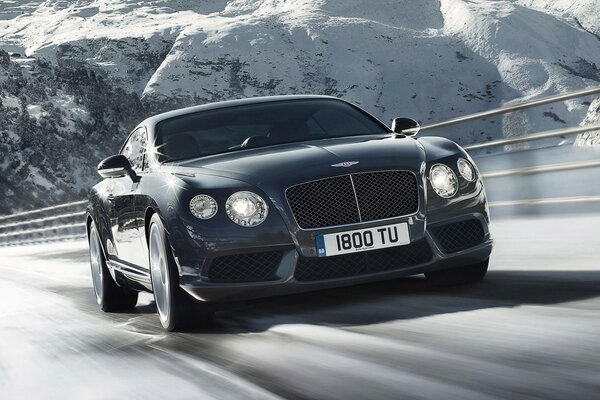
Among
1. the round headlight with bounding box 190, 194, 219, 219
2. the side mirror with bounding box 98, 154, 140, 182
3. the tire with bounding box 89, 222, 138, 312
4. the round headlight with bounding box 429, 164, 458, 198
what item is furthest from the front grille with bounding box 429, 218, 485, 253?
the tire with bounding box 89, 222, 138, 312

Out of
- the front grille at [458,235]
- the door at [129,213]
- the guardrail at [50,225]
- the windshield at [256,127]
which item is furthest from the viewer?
the guardrail at [50,225]

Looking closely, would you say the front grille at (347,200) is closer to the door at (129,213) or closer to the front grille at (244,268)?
the front grille at (244,268)

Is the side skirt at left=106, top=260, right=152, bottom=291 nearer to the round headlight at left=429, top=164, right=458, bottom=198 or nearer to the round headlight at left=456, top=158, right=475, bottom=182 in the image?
the round headlight at left=429, top=164, right=458, bottom=198

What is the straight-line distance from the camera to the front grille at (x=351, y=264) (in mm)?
5523

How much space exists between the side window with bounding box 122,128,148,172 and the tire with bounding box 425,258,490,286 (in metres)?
2.01

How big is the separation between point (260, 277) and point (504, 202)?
5148 millimetres

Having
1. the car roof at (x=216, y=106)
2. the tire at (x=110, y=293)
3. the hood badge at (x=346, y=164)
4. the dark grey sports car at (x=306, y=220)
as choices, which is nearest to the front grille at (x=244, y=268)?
the dark grey sports car at (x=306, y=220)

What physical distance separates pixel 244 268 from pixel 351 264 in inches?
21.3

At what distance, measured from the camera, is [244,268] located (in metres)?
5.57

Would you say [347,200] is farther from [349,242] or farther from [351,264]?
[351,264]

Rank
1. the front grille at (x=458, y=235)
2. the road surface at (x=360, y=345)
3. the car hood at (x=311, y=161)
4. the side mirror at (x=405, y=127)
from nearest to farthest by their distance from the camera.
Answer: the road surface at (x=360, y=345) → the car hood at (x=311, y=161) → the front grille at (x=458, y=235) → the side mirror at (x=405, y=127)

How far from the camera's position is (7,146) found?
187250 mm

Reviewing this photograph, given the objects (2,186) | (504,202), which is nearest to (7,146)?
(2,186)

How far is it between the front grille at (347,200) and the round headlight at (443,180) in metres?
0.18
